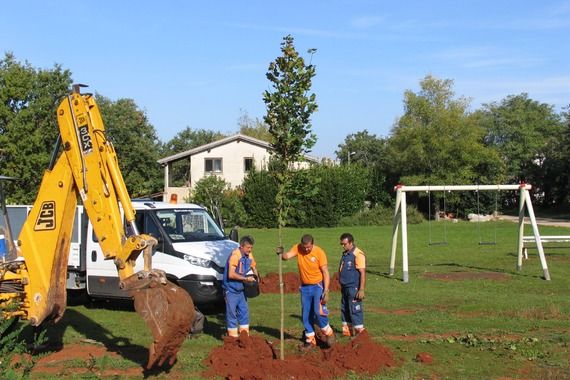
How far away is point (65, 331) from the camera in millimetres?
12312

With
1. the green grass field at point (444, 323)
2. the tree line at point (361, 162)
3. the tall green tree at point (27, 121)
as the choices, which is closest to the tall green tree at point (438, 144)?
the tree line at point (361, 162)

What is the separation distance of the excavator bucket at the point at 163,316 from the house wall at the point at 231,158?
49.1 meters

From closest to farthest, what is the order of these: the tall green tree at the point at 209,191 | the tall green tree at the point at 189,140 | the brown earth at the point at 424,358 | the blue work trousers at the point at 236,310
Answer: the brown earth at the point at 424,358, the blue work trousers at the point at 236,310, the tall green tree at the point at 209,191, the tall green tree at the point at 189,140

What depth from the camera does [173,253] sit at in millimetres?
13102

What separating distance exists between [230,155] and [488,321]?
45364mm

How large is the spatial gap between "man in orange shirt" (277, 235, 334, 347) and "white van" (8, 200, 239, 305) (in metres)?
2.62

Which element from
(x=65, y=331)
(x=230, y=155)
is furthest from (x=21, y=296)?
(x=230, y=155)

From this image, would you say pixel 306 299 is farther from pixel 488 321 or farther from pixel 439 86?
pixel 439 86

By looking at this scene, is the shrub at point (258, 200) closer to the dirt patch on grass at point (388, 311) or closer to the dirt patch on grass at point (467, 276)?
the dirt patch on grass at point (467, 276)

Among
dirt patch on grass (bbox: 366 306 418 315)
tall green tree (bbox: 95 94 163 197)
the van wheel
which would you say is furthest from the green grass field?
tall green tree (bbox: 95 94 163 197)

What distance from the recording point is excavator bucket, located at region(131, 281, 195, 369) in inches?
304

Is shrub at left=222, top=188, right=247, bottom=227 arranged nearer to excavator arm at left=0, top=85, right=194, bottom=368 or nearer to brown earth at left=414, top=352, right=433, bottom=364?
excavator arm at left=0, top=85, right=194, bottom=368

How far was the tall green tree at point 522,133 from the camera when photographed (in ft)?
245

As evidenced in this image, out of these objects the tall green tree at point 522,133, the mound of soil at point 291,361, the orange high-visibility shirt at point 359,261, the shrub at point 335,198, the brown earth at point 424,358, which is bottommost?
the brown earth at point 424,358
